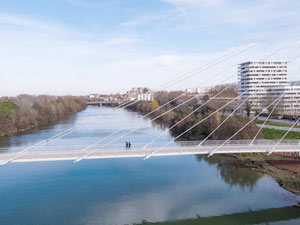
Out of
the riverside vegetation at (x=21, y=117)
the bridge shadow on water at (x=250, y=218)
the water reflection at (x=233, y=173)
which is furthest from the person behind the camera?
the riverside vegetation at (x=21, y=117)

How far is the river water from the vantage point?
23.7 ft

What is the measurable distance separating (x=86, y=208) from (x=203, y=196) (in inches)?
147

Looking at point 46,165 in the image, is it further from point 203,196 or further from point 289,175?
point 289,175

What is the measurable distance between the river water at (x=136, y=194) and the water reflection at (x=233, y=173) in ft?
0.12

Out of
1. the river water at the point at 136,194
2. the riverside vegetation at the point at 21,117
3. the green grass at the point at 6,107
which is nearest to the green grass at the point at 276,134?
the river water at the point at 136,194

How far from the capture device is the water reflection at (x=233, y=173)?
9.79 m

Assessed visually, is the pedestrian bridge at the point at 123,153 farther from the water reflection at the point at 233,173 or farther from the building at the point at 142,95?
the building at the point at 142,95

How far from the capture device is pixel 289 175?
10.3m

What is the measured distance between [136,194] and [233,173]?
4.60 meters

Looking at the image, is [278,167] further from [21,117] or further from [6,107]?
[6,107]

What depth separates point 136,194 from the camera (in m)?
8.48

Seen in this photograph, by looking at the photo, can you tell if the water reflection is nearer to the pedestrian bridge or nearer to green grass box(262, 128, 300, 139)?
the pedestrian bridge

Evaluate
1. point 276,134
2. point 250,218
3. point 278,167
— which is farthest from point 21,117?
point 250,218

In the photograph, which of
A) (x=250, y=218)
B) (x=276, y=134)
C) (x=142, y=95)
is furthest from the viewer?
(x=276, y=134)
